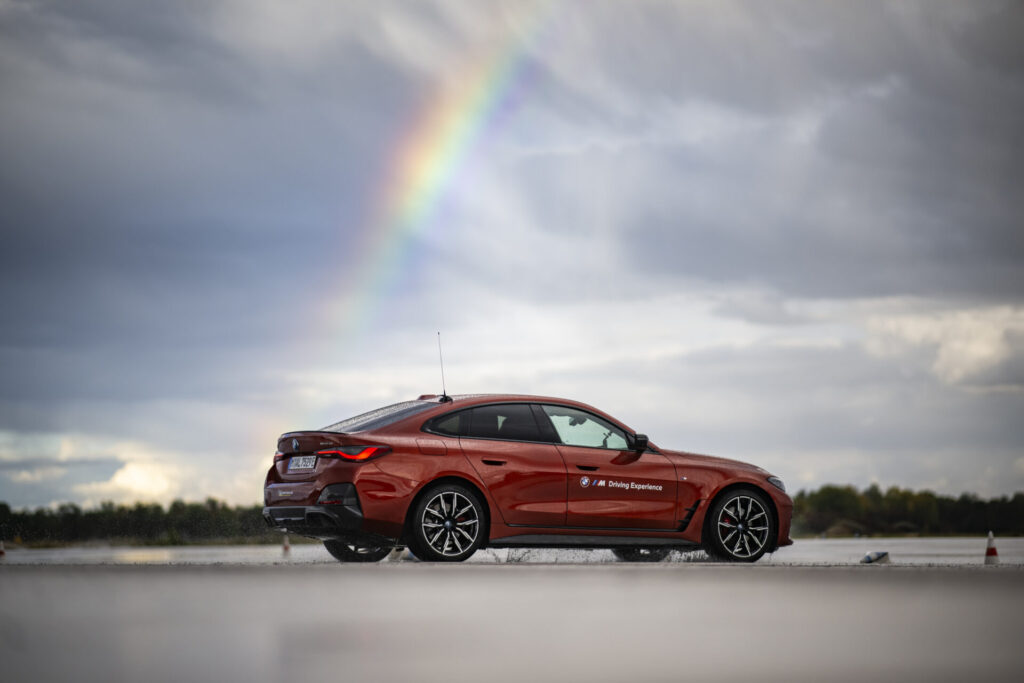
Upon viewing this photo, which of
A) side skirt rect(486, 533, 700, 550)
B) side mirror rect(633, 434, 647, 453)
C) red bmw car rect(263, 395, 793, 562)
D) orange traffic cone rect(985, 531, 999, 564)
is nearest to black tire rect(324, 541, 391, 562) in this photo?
red bmw car rect(263, 395, 793, 562)

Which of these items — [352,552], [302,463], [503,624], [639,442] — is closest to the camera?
[503,624]

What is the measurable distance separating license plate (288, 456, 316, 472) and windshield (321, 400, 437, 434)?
38 cm

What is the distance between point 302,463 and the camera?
34.5 feet

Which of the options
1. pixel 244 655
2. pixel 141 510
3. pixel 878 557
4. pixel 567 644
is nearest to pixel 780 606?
pixel 567 644

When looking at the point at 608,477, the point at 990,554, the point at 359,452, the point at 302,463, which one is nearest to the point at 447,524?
the point at 359,452

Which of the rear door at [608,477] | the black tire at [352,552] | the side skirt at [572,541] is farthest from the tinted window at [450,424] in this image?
the black tire at [352,552]

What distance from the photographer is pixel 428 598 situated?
285 inches

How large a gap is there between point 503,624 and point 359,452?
4218 millimetres

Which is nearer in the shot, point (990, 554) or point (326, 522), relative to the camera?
point (326, 522)

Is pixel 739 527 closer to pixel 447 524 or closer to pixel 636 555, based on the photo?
pixel 636 555

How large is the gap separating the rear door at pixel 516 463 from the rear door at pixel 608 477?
0.48 feet

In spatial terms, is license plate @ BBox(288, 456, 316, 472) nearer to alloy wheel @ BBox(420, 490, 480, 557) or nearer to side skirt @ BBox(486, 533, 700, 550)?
alloy wheel @ BBox(420, 490, 480, 557)

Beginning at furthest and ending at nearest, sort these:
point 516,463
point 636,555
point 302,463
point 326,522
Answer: point 636,555
point 516,463
point 302,463
point 326,522

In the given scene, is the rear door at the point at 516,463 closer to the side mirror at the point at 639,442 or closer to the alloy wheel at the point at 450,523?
the alloy wheel at the point at 450,523
